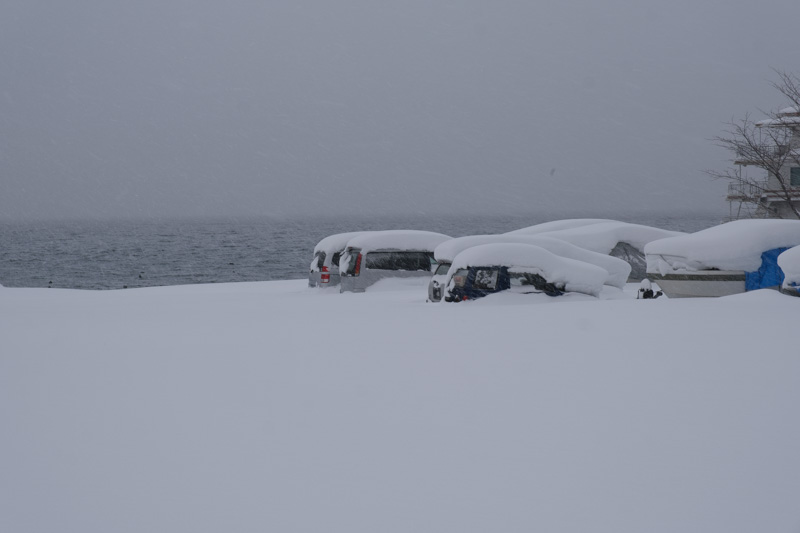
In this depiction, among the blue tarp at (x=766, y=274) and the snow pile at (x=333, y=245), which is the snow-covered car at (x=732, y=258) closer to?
the blue tarp at (x=766, y=274)

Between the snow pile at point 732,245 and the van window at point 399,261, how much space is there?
20.6 feet

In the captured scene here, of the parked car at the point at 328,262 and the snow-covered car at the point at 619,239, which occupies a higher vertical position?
the snow-covered car at the point at 619,239

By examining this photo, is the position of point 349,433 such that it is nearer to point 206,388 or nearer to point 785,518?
point 206,388

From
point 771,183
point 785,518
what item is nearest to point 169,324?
point 785,518

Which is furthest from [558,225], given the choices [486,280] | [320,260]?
[486,280]

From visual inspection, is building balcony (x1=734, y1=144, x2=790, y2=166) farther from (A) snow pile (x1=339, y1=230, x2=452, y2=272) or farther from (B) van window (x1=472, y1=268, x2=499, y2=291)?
(B) van window (x1=472, y1=268, x2=499, y2=291)

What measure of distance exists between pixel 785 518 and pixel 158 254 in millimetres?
70224

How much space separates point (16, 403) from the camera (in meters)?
6.70

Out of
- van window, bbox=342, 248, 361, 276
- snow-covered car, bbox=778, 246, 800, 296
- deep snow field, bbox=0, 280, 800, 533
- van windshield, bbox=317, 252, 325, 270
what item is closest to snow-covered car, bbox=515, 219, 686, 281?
van window, bbox=342, 248, 361, 276

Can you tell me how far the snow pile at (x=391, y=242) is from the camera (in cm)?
1939

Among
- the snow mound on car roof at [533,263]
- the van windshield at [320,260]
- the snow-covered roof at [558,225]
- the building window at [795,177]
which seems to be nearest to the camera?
the snow mound on car roof at [533,263]

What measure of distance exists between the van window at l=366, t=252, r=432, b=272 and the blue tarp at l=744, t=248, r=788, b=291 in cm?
787

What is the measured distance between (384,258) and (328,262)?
71.2 inches

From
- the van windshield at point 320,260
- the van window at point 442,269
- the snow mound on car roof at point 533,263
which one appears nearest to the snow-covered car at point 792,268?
the snow mound on car roof at point 533,263
